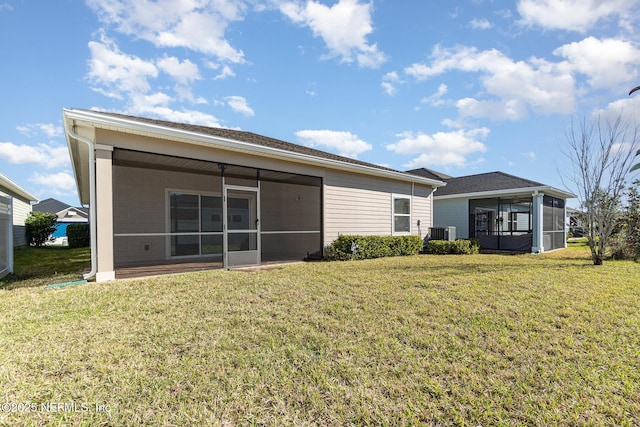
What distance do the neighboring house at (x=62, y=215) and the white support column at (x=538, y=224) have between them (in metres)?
27.0

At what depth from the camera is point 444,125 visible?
504 inches

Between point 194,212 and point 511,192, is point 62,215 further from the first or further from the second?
point 511,192

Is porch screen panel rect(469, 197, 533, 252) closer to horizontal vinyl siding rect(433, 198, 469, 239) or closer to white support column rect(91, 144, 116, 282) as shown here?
horizontal vinyl siding rect(433, 198, 469, 239)

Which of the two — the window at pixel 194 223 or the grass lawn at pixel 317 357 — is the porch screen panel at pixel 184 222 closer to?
the window at pixel 194 223

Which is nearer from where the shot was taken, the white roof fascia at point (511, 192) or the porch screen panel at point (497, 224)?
the white roof fascia at point (511, 192)

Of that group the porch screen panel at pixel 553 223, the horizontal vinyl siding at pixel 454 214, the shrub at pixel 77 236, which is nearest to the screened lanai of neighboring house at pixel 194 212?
the horizontal vinyl siding at pixel 454 214

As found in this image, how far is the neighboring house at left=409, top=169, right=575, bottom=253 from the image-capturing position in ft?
42.1

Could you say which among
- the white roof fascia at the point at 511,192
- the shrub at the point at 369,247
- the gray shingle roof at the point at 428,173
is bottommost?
the shrub at the point at 369,247

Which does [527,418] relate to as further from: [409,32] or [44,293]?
[409,32]

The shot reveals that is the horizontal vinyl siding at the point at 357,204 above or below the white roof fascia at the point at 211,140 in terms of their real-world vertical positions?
below

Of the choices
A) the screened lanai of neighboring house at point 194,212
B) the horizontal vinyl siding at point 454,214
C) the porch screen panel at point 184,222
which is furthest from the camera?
the horizontal vinyl siding at point 454,214

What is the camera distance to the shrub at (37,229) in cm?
1723

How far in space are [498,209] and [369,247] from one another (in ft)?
28.2

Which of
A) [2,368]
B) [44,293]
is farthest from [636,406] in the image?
[44,293]
